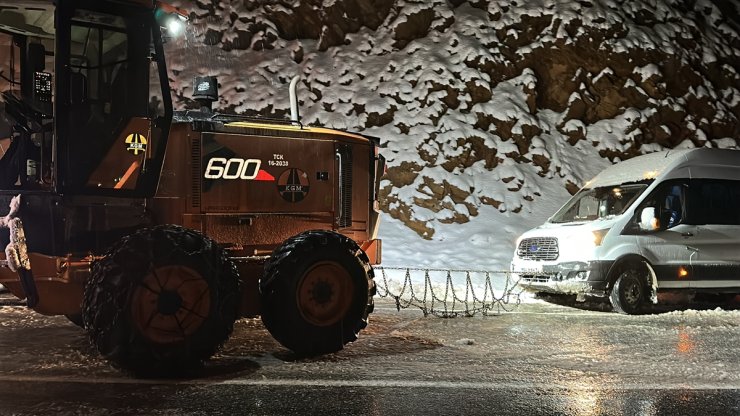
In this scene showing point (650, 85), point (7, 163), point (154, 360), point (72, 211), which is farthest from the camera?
point (650, 85)

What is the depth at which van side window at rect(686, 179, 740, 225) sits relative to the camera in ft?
34.0

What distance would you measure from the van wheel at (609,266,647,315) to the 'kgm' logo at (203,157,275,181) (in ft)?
19.4

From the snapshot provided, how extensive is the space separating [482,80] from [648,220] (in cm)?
1077

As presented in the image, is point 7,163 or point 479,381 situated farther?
point 7,163

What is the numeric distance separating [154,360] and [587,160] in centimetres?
1634

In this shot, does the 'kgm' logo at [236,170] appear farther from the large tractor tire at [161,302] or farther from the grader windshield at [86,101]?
the large tractor tire at [161,302]

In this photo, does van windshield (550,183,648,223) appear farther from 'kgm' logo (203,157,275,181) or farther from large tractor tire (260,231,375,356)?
'kgm' logo (203,157,275,181)

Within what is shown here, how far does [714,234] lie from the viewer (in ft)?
34.1

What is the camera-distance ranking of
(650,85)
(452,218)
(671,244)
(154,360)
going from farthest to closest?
(650,85) < (452,218) < (671,244) < (154,360)

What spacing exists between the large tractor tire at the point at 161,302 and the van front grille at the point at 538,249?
6022mm

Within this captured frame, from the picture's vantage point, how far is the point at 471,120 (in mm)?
19297

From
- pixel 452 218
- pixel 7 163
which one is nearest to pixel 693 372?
pixel 7 163

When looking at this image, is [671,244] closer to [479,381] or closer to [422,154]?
[479,381]

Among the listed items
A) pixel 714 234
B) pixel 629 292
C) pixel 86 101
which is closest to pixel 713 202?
pixel 714 234
